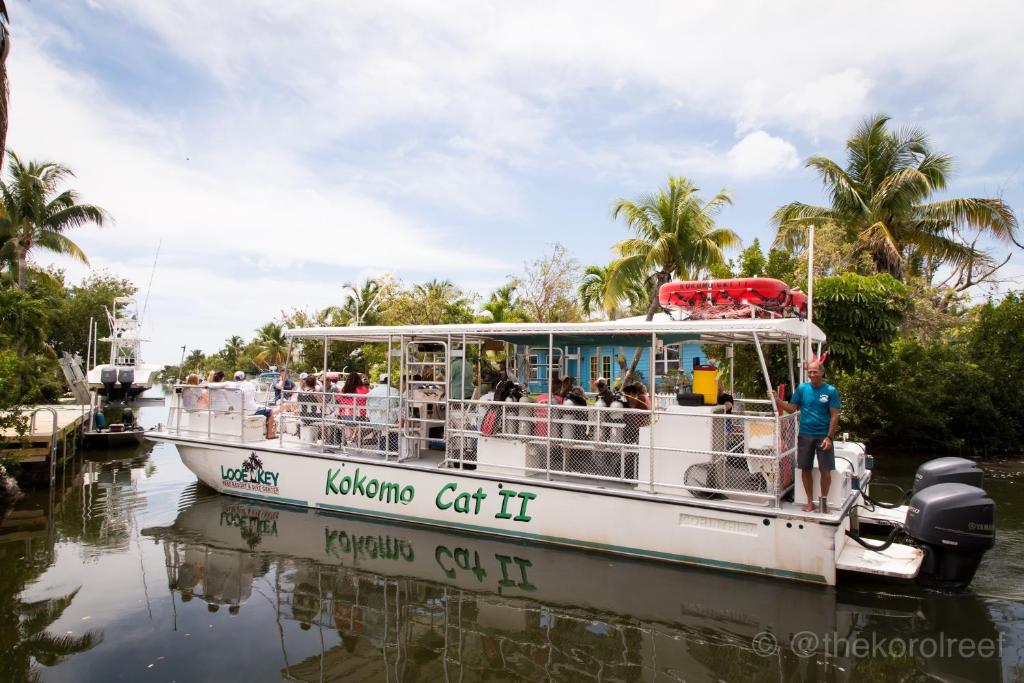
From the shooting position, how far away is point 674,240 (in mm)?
19000

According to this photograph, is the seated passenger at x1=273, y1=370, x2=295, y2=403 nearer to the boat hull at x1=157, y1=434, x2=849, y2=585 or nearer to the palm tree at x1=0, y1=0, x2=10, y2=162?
the boat hull at x1=157, y1=434, x2=849, y2=585

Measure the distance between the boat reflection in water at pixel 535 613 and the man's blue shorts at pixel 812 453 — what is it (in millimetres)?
1328

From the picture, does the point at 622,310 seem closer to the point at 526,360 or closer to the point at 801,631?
the point at 526,360

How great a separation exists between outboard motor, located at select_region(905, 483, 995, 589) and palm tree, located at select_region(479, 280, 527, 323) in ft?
58.1

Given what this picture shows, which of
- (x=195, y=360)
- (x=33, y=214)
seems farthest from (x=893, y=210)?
(x=195, y=360)

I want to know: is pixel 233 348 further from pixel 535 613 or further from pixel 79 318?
pixel 535 613

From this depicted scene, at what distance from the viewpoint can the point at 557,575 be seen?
737cm

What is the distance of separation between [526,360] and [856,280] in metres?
9.78

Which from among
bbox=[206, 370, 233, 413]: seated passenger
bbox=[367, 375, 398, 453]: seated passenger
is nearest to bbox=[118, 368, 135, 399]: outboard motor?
bbox=[206, 370, 233, 413]: seated passenger

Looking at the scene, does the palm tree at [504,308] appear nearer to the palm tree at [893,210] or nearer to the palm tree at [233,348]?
the palm tree at [893,210]

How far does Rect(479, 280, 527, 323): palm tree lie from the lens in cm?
2384

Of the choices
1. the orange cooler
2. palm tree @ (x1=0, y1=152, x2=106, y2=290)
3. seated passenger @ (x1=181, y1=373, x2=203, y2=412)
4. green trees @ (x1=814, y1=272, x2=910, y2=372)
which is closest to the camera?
the orange cooler

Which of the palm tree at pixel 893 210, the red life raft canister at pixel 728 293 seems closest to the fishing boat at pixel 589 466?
the red life raft canister at pixel 728 293

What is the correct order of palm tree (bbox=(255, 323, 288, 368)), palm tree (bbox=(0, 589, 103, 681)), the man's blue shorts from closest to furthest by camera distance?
palm tree (bbox=(0, 589, 103, 681)) → the man's blue shorts → palm tree (bbox=(255, 323, 288, 368))
